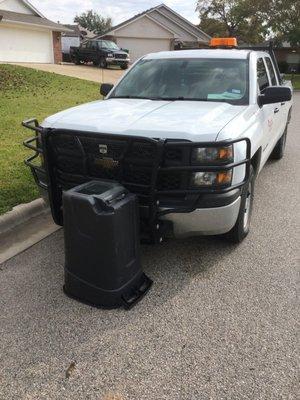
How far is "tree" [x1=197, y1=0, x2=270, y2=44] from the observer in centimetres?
4166

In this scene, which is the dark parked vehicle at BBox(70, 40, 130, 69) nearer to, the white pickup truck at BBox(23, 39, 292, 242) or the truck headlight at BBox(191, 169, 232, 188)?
the white pickup truck at BBox(23, 39, 292, 242)

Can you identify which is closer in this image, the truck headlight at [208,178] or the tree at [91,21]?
the truck headlight at [208,178]

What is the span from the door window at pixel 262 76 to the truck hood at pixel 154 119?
0.99 meters

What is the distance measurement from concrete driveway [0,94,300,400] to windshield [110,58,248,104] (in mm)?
1548

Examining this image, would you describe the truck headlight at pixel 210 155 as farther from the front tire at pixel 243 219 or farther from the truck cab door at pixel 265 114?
the truck cab door at pixel 265 114

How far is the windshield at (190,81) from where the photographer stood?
14.6 ft

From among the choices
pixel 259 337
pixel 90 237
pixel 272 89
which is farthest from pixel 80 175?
pixel 272 89

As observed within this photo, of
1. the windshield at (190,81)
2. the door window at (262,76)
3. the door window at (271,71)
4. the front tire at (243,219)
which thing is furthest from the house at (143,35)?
the front tire at (243,219)

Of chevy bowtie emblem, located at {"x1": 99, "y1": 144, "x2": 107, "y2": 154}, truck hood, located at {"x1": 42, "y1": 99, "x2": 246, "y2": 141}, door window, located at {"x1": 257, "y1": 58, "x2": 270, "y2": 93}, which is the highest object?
door window, located at {"x1": 257, "y1": 58, "x2": 270, "y2": 93}

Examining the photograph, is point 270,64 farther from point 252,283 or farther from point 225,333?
point 225,333

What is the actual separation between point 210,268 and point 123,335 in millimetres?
1156

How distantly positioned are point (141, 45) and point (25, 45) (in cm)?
1432

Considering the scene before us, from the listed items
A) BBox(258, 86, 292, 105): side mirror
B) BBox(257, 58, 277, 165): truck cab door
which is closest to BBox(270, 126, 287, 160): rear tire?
BBox(257, 58, 277, 165): truck cab door

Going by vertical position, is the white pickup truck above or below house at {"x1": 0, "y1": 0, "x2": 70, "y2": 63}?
below
